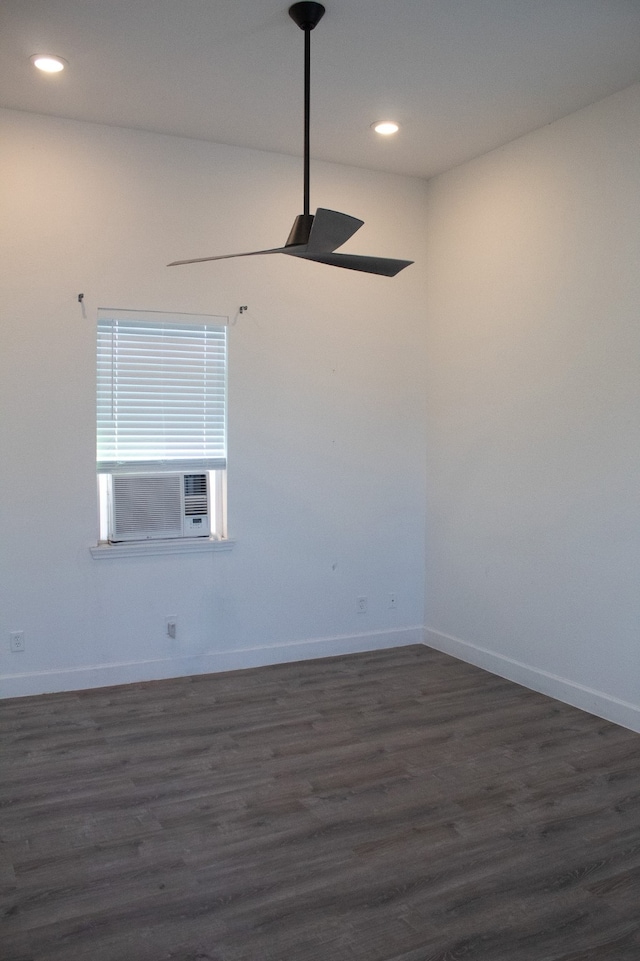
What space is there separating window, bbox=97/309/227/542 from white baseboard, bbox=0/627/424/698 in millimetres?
755

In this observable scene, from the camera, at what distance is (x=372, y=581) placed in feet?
16.9

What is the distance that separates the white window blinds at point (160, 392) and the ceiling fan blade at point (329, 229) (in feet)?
6.20

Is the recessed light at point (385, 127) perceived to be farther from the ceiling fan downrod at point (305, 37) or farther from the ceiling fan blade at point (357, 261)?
the ceiling fan blade at point (357, 261)

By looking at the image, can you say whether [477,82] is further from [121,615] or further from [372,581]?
[121,615]

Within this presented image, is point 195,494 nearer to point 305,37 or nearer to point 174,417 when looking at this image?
point 174,417

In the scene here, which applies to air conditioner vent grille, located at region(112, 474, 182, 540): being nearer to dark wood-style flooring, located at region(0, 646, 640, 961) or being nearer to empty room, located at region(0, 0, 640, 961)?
empty room, located at region(0, 0, 640, 961)

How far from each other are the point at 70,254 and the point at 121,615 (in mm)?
2060

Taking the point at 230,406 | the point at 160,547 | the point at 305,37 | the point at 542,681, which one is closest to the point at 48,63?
the point at 305,37

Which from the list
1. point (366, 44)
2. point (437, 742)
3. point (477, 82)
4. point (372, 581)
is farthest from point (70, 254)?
point (437, 742)

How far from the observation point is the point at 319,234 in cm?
264

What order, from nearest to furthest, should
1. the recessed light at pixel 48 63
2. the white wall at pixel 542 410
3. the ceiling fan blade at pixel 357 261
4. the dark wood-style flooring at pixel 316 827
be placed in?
the dark wood-style flooring at pixel 316 827, the ceiling fan blade at pixel 357 261, the recessed light at pixel 48 63, the white wall at pixel 542 410

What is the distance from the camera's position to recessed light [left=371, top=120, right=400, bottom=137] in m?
4.18

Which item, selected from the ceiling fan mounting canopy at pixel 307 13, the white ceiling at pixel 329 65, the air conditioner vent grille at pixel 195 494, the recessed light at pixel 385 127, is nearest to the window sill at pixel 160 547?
the air conditioner vent grille at pixel 195 494

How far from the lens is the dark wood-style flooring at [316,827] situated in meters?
2.23
